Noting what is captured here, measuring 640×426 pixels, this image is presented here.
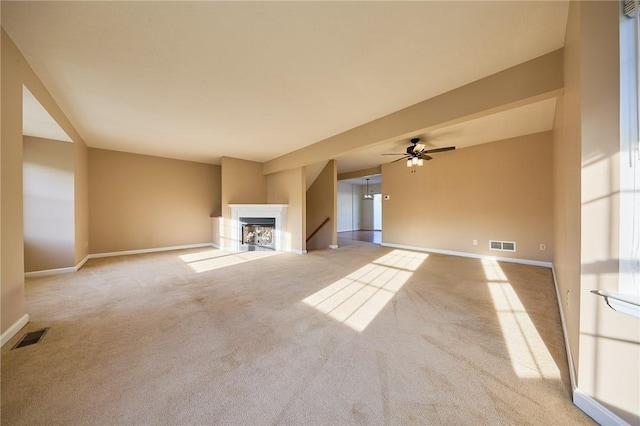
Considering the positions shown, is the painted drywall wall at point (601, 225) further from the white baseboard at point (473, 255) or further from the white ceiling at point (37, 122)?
the white ceiling at point (37, 122)

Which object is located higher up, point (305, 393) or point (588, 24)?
point (588, 24)

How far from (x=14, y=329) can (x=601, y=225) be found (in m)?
4.47

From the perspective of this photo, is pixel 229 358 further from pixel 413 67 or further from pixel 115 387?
pixel 413 67

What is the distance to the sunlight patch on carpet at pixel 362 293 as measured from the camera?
238 centimetres

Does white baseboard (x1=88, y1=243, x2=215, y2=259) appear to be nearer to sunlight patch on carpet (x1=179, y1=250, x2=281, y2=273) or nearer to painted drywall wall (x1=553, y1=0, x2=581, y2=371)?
sunlight patch on carpet (x1=179, y1=250, x2=281, y2=273)

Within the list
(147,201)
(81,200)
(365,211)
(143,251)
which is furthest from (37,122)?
(365,211)

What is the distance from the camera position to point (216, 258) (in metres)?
5.21

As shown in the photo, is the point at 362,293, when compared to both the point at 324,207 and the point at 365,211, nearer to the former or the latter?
the point at 324,207

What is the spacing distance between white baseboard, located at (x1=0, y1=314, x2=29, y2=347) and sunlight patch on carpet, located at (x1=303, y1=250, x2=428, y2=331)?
2.63m

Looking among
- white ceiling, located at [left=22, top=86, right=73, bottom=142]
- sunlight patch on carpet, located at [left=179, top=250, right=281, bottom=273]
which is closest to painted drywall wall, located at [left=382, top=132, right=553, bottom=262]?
sunlight patch on carpet, located at [left=179, top=250, right=281, bottom=273]

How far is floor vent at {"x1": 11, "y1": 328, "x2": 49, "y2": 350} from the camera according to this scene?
6.12 feet

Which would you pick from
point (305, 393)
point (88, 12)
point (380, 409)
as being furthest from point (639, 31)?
point (88, 12)

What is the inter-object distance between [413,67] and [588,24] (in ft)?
4.19

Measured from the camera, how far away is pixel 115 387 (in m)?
1.42
